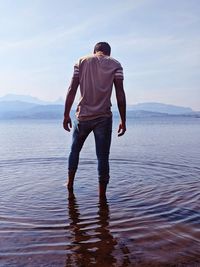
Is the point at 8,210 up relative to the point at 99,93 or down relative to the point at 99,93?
down

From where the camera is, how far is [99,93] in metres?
5.93

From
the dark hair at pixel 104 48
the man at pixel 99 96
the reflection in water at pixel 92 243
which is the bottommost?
the reflection in water at pixel 92 243

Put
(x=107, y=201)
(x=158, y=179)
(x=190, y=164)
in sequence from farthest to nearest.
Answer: (x=190, y=164), (x=158, y=179), (x=107, y=201)

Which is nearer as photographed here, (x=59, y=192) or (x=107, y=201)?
(x=107, y=201)

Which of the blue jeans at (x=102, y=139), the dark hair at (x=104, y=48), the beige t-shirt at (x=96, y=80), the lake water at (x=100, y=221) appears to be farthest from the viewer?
the dark hair at (x=104, y=48)

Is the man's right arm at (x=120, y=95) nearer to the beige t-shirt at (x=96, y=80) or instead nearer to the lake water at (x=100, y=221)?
the beige t-shirt at (x=96, y=80)

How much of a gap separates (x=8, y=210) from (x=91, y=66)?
8.81 ft

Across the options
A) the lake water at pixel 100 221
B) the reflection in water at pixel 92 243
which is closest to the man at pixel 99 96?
the lake water at pixel 100 221

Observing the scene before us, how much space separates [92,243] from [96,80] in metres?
2.90

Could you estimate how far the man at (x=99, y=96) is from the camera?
5.89m

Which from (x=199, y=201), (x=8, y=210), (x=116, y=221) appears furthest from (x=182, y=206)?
(x=8, y=210)

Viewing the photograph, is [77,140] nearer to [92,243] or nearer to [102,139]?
[102,139]

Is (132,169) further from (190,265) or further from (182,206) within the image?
(190,265)

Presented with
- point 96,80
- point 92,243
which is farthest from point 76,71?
point 92,243
